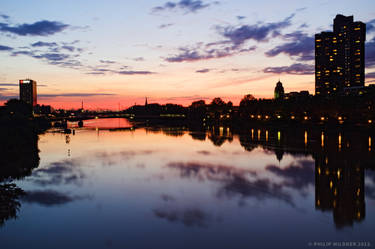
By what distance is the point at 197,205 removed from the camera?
17.9m

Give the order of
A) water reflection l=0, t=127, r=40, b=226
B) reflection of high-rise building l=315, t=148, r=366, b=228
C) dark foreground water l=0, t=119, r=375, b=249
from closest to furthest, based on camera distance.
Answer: dark foreground water l=0, t=119, r=375, b=249 < reflection of high-rise building l=315, t=148, r=366, b=228 < water reflection l=0, t=127, r=40, b=226

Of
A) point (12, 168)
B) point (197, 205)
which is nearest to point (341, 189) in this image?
point (197, 205)

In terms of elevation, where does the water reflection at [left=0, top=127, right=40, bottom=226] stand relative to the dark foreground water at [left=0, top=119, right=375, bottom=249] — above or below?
above

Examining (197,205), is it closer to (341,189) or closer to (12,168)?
(341,189)

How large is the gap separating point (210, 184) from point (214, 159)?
11727mm

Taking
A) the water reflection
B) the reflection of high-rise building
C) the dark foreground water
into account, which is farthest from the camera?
the water reflection

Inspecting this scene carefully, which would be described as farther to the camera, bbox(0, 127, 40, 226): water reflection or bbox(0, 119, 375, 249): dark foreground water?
bbox(0, 127, 40, 226): water reflection

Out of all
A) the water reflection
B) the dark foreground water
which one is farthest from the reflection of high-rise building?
the water reflection

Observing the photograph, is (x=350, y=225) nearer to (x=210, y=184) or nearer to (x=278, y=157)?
(x=210, y=184)

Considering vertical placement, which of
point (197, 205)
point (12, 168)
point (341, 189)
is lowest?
point (197, 205)

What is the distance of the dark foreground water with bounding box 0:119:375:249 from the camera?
44.3 ft

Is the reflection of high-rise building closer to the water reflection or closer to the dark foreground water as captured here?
the dark foreground water

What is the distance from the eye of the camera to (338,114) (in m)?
82.1

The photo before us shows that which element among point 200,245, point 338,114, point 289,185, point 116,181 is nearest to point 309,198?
point 289,185
